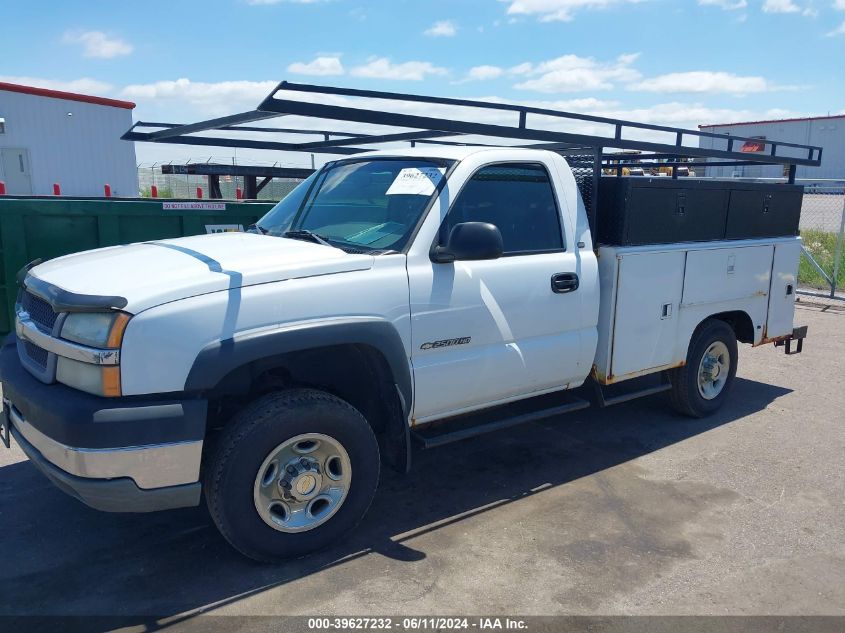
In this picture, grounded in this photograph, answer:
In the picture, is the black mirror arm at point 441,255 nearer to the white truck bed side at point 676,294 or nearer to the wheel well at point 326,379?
the wheel well at point 326,379

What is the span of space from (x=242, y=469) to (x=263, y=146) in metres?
3.20

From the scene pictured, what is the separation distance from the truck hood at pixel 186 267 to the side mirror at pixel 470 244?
440 millimetres

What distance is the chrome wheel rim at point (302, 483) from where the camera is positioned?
338cm

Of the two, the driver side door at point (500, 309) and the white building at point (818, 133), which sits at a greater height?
the white building at point (818, 133)

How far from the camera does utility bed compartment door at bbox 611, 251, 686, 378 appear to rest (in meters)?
4.80

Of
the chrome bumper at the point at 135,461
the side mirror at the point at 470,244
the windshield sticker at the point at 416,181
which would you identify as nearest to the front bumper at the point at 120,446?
the chrome bumper at the point at 135,461

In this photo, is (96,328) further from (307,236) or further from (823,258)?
(823,258)

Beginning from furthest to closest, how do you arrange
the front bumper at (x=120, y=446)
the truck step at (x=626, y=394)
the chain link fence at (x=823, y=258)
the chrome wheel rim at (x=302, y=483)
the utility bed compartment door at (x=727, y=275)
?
1. the chain link fence at (x=823, y=258)
2. the utility bed compartment door at (x=727, y=275)
3. the truck step at (x=626, y=394)
4. the chrome wheel rim at (x=302, y=483)
5. the front bumper at (x=120, y=446)

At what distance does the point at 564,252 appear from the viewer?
446 centimetres

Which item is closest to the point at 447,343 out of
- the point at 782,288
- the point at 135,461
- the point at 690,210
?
the point at 135,461

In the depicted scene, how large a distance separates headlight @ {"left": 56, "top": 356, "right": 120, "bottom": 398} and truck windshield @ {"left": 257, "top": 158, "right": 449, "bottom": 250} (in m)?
1.42

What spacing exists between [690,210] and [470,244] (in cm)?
243

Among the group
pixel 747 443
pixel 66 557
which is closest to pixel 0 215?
pixel 66 557

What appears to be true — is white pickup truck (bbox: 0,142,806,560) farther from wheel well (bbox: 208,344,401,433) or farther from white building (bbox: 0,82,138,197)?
white building (bbox: 0,82,138,197)
